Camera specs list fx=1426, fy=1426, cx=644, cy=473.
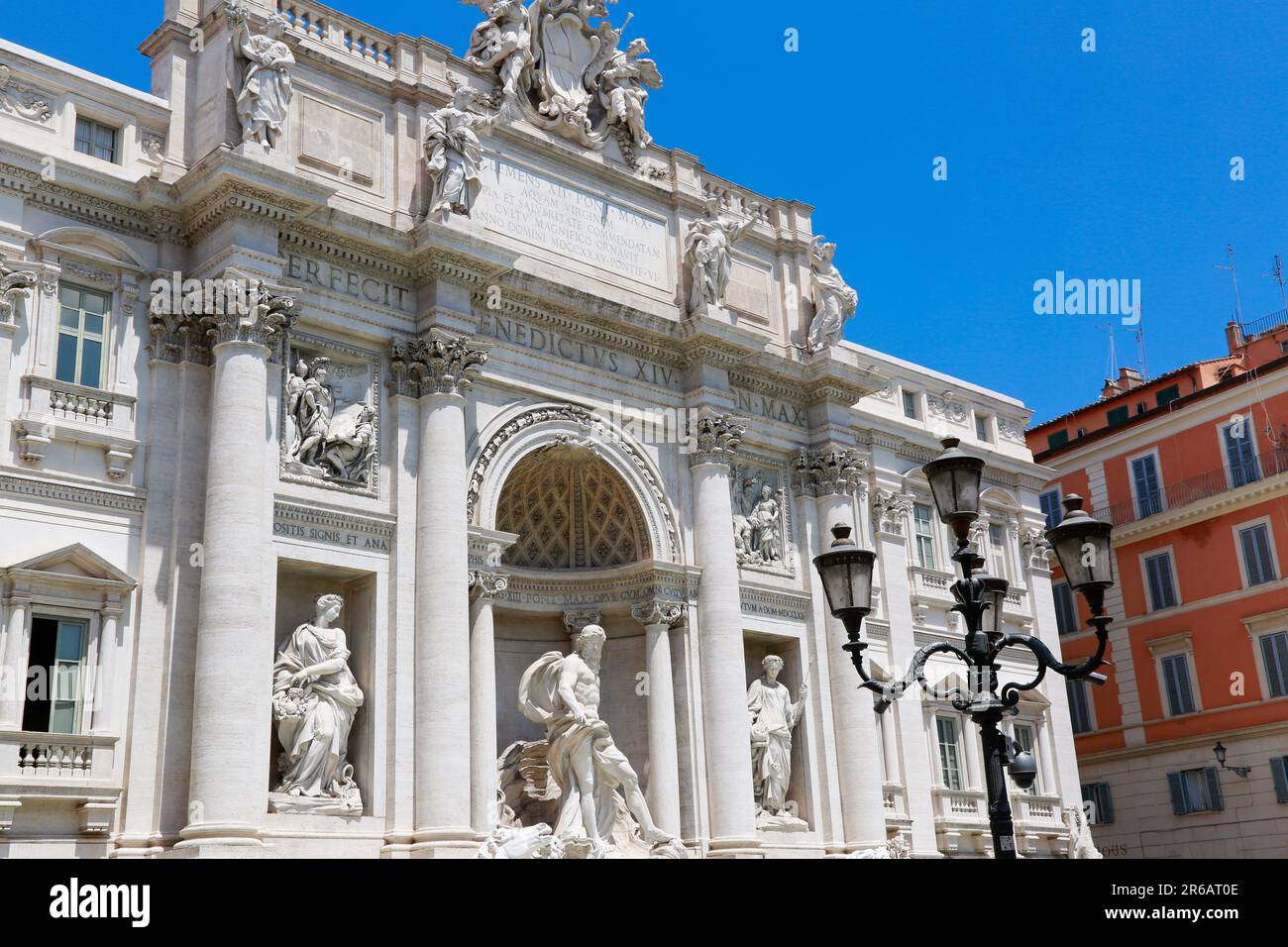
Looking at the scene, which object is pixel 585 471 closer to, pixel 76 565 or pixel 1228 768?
pixel 76 565

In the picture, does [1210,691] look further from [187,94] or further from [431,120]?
[187,94]

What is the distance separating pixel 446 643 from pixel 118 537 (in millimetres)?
4583

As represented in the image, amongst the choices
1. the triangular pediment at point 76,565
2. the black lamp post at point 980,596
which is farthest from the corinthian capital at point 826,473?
the black lamp post at point 980,596

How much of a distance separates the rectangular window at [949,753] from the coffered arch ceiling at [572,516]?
29.1 ft

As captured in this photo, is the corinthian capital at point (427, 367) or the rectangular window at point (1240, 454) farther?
the rectangular window at point (1240, 454)

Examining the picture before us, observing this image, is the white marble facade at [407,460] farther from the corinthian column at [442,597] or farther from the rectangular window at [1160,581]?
the rectangular window at [1160,581]

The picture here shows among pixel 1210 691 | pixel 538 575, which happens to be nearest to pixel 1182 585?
pixel 1210 691

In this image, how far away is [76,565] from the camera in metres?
18.0

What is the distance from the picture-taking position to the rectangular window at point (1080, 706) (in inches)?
1535

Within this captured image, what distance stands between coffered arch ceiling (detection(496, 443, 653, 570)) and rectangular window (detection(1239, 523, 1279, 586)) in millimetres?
18668

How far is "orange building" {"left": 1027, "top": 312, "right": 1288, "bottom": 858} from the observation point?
34656mm

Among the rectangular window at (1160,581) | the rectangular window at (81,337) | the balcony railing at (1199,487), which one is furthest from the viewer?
the rectangular window at (1160,581)

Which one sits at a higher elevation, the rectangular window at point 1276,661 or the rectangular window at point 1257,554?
the rectangular window at point 1257,554

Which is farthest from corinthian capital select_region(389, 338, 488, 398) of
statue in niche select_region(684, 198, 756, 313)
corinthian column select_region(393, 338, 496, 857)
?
statue in niche select_region(684, 198, 756, 313)
